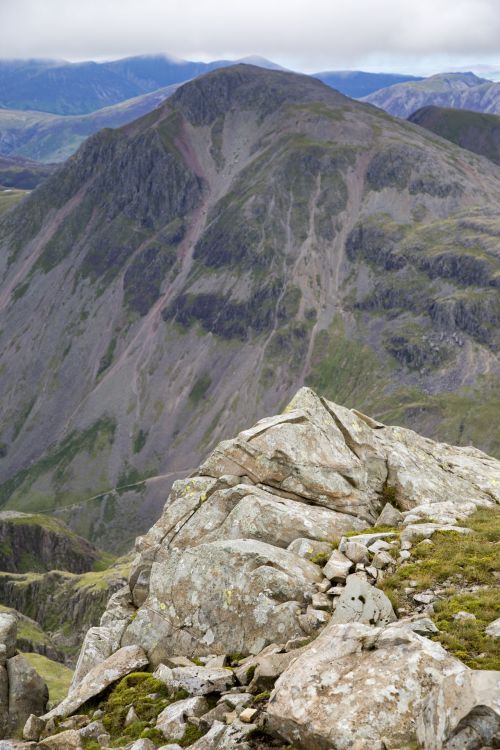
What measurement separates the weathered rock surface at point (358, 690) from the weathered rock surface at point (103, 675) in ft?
32.6

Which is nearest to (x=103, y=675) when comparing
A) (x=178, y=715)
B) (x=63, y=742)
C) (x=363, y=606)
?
(x=63, y=742)

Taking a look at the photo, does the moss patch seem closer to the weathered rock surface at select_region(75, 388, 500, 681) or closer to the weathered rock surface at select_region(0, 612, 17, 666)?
the weathered rock surface at select_region(75, 388, 500, 681)

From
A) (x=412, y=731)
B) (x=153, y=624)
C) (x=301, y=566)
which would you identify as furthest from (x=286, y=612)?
(x=412, y=731)

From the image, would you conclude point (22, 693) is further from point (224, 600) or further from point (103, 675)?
point (224, 600)

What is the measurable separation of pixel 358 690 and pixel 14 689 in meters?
19.3

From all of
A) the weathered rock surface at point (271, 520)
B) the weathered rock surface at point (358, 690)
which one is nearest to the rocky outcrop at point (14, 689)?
the weathered rock surface at point (271, 520)

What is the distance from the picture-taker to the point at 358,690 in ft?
56.3

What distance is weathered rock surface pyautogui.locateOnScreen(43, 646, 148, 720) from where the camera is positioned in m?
25.0

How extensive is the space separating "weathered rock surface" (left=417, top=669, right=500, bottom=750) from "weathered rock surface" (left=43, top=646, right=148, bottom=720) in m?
14.4

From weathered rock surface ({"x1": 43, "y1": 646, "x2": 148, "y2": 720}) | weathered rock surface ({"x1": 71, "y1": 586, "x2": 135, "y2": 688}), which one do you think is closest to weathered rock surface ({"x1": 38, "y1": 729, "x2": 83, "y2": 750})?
weathered rock surface ({"x1": 43, "y1": 646, "x2": 148, "y2": 720})

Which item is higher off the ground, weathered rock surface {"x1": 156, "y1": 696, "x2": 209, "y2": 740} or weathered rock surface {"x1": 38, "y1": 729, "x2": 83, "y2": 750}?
weathered rock surface {"x1": 156, "y1": 696, "x2": 209, "y2": 740}

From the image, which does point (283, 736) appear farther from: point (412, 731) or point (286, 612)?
point (286, 612)

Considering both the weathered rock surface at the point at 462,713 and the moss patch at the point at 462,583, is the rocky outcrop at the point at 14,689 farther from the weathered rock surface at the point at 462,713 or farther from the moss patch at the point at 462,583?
the weathered rock surface at the point at 462,713

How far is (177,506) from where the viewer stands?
36.7 meters
